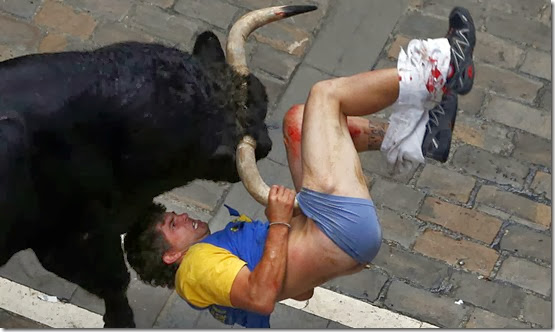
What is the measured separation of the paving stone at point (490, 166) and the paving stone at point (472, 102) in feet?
0.87

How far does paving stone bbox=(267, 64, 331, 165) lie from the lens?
20.1 feet

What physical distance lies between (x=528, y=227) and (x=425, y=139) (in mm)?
1762

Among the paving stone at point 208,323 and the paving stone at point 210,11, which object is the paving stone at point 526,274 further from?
the paving stone at point 210,11

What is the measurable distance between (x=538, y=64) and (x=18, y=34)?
128 inches

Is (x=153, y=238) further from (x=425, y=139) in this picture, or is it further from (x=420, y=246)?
(x=420, y=246)

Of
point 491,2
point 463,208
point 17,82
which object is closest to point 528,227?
point 463,208

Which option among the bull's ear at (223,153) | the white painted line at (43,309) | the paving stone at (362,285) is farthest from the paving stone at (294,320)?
the bull's ear at (223,153)

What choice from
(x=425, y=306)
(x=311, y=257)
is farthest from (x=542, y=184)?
(x=311, y=257)

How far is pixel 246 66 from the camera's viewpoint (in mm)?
4199

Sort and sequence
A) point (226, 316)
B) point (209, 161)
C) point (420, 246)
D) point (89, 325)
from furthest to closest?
point (420, 246)
point (89, 325)
point (226, 316)
point (209, 161)

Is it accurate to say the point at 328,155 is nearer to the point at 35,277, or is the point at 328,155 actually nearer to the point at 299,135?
the point at 299,135

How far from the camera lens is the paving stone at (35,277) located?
564 cm

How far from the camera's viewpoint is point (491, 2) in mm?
6906

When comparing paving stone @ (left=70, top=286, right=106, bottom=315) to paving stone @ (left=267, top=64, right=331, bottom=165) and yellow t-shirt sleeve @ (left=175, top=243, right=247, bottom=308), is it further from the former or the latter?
paving stone @ (left=267, top=64, right=331, bottom=165)
